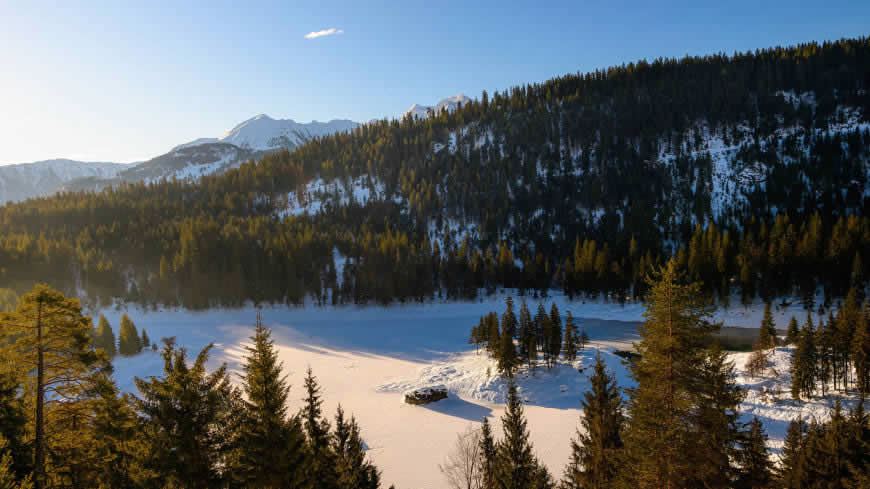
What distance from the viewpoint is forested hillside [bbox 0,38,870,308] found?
94500mm

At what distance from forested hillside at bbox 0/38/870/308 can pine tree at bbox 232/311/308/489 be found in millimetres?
86206

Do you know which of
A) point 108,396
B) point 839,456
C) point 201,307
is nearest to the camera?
point 108,396

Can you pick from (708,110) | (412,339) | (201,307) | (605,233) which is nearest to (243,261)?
(201,307)

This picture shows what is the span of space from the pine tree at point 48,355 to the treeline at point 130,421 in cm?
3

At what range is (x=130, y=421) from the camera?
41.3 ft

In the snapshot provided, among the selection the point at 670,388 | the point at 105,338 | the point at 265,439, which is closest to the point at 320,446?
the point at 265,439

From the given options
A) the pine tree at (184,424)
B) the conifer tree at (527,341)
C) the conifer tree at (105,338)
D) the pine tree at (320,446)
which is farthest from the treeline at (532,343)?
the conifer tree at (105,338)

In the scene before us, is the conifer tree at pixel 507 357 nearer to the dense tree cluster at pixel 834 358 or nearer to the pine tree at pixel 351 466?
the dense tree cluster at pixel 834 358

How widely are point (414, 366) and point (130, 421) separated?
147 ft

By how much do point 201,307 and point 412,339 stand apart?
61.6 m

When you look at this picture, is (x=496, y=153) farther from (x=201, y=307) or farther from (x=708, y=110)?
(x=201, y=307)

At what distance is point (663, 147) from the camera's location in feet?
517

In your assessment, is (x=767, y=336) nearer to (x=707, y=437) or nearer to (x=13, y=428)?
(x=707, y=437)

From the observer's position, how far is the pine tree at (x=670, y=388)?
32.1 ft
